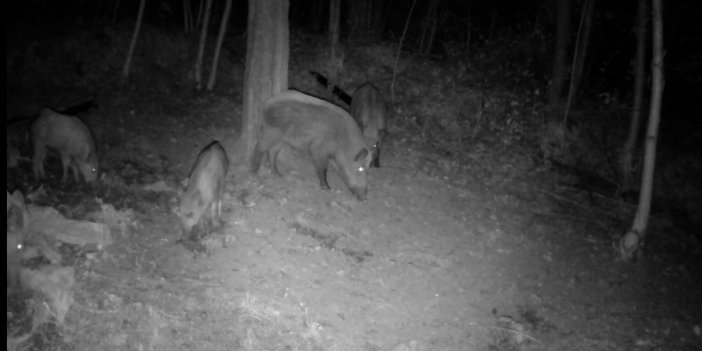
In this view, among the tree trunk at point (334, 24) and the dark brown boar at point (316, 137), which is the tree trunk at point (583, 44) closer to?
the tree trunk at point (334, 24)

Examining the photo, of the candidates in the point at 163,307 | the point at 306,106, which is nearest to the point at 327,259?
the point at 163,307

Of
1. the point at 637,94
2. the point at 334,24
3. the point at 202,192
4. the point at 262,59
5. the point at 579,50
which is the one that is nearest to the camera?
the point at 202,192

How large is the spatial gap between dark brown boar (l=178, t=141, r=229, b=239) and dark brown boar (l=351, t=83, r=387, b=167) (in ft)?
14.1

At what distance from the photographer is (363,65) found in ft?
52.2

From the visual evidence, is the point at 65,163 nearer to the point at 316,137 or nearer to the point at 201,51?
the point at 316,137

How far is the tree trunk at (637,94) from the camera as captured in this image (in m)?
11.5

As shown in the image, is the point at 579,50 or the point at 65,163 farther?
the point at 579,50

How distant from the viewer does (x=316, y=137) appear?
9203 millimetres

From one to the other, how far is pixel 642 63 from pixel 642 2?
4.59 feet

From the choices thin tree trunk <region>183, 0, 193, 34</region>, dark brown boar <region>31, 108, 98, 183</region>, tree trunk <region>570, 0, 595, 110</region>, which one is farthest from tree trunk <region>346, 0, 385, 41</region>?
dark brown boar <region>31, 108, 98, 183</region>

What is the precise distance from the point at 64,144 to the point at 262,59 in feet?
11.7

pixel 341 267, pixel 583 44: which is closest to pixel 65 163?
pixel 341 267

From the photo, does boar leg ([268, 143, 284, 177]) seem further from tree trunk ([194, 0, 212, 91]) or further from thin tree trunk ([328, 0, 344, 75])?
thin tree trunk ([328, 0, 344, 75])

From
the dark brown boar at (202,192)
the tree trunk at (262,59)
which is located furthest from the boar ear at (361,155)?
the dark brown boar at (202,192)
